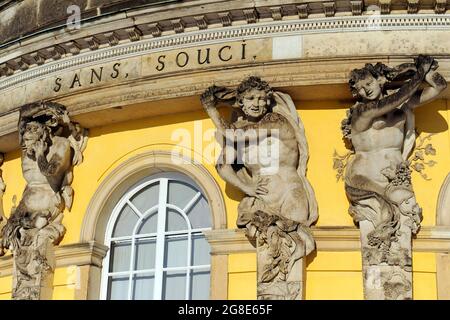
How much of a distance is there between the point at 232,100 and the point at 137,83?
1.53m

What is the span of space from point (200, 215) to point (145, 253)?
3.26ft

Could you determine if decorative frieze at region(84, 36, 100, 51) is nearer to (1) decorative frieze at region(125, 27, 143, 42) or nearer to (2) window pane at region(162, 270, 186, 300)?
(1) decorative frieze at region(125, 27, 143, 42)

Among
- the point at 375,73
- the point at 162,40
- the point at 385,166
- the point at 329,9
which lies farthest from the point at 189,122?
the point at 385,166

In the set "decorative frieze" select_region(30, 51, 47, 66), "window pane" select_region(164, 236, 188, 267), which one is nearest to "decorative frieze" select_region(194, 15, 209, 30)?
"decorative frieze" select_region(30, 51, 47, 66)

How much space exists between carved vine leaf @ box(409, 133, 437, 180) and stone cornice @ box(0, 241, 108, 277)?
4.64 m

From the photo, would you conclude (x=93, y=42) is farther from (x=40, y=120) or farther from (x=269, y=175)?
(x=269, y=175)

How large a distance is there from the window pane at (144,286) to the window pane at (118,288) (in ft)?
0.59

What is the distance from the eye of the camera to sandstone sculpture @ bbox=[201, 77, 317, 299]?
40.7 ft

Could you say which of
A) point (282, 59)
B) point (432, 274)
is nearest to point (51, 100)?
point (282, 59)

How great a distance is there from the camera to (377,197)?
40.9 ft

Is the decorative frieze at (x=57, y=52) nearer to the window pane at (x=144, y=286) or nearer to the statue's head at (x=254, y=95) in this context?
the statue's head at (x=254, y=95)

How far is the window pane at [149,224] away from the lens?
558 inches

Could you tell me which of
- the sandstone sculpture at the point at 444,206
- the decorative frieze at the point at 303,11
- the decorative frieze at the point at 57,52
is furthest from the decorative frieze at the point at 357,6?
the decorative frieze at the point at 57,52

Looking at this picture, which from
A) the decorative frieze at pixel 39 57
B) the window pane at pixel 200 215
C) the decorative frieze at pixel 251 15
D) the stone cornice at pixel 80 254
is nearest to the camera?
the decorative frieze at pixel 251 15
